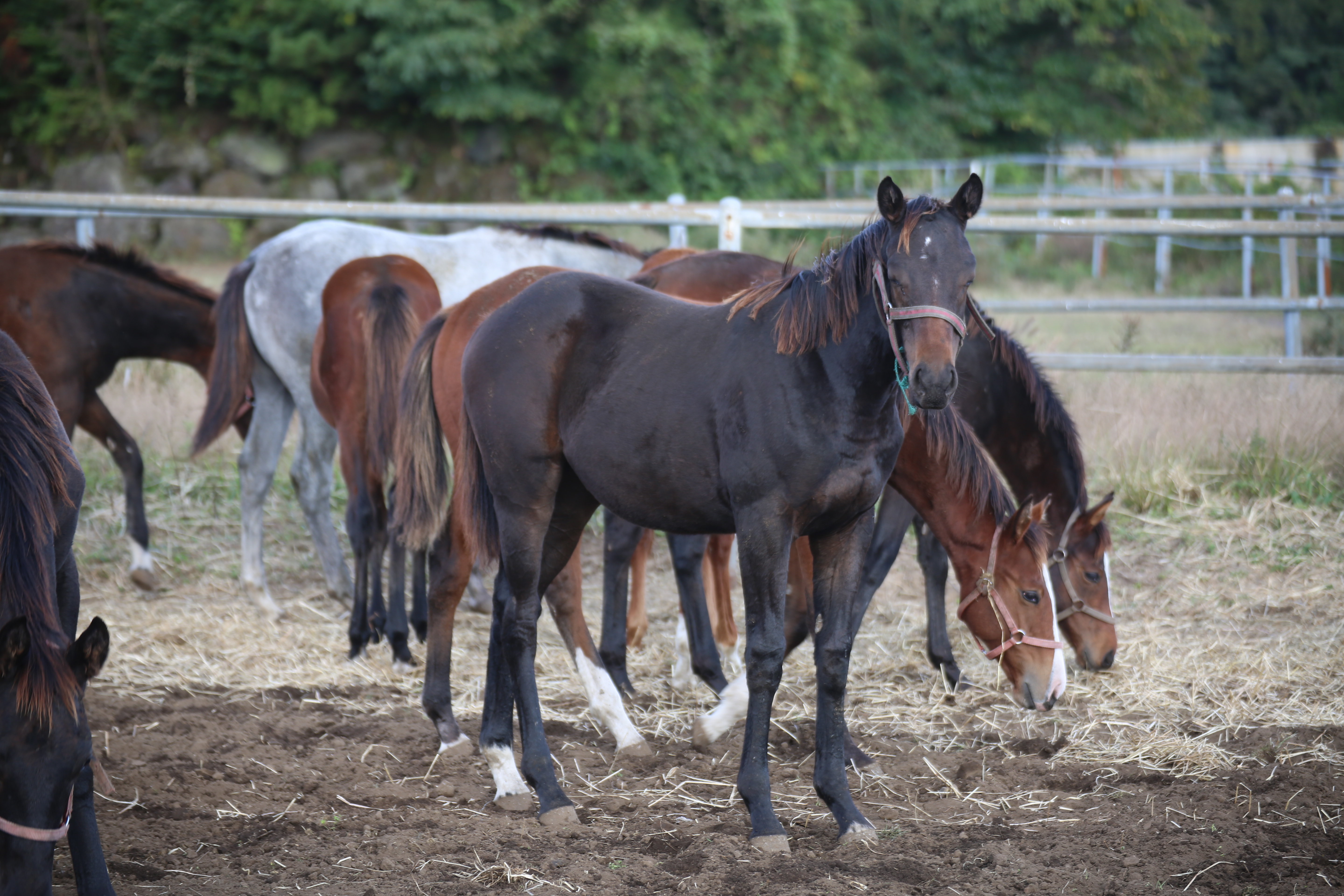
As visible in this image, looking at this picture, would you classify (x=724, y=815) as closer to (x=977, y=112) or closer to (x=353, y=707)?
(x=353, y=707)

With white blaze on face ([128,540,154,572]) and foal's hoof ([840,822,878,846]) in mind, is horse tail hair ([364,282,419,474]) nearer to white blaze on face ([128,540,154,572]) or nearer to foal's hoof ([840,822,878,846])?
white blaze on face ([128,540,154,572])

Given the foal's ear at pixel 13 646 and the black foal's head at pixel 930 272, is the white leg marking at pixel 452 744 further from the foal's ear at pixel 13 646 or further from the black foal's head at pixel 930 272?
the black foal's head at pixel 930 272

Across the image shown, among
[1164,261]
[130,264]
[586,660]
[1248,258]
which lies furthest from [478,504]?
[1164,261]

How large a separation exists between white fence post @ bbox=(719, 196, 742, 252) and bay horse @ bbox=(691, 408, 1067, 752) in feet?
9.42

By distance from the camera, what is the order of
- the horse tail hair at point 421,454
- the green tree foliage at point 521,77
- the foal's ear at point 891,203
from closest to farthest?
the foal's ear at point 891,203 < the horse tail hair at point 421,454 < the green tree foliage at point 521,77

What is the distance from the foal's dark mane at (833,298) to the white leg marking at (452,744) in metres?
1.80

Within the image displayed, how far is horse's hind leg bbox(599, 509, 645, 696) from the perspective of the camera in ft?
13.8

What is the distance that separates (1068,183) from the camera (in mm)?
20125

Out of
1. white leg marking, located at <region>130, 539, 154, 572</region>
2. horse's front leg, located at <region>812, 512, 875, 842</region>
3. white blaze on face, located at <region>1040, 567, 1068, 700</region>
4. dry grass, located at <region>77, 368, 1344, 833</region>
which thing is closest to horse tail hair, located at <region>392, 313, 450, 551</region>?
dry grass, located at <region>77, 368, 1344, 833</region>

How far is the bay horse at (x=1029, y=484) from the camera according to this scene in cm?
409

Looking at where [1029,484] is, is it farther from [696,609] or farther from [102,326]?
[102,326]

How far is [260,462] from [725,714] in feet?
10.4

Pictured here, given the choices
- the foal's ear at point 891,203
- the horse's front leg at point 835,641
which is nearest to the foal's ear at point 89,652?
the horse's front leg at point 835,641

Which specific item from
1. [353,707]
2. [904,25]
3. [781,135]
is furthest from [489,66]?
[353,707]
